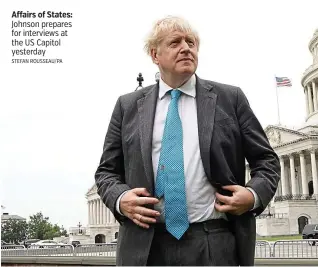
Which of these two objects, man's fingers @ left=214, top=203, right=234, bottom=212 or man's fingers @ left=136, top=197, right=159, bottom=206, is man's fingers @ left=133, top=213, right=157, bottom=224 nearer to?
man's fingers @ left=136, top=197, right=159, bottom=206

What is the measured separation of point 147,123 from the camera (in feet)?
8.56

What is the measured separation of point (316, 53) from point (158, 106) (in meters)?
64.7

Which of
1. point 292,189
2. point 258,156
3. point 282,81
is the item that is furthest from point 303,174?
point 258,156

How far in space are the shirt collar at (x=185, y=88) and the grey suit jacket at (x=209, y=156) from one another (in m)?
0.03

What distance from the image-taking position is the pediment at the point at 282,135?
56175 millimetres

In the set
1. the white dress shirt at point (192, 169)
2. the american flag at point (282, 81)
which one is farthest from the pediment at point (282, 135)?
the white dress shirt at point (192, 169)

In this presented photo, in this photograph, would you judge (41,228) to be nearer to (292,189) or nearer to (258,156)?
(292,189)

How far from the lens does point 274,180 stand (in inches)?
100

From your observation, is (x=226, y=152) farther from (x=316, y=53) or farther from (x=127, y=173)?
(x=316, y=53)

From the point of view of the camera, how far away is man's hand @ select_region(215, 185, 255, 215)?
2.40m

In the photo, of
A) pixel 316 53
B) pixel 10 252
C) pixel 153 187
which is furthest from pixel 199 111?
pixel 316 53

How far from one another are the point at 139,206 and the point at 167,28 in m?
0.87

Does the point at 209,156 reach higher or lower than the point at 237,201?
higher

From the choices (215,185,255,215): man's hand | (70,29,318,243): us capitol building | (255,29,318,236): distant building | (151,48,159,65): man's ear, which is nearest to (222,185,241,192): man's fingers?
(215,185,255,215): man's hand
